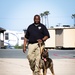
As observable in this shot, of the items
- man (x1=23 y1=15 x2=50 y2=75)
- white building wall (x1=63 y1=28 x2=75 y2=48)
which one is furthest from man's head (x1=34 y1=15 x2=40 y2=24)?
white building wall (x1=63 y1=28 x2=75 y2=48)

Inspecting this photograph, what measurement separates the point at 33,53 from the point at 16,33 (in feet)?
298

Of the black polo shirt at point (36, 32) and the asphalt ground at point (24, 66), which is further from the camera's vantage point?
the asphalt ground at point (24, 66)

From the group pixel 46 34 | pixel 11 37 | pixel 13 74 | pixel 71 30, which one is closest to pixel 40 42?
pixel 46 34

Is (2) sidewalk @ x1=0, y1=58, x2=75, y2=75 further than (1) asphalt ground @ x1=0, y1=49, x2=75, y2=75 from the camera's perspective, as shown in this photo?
No

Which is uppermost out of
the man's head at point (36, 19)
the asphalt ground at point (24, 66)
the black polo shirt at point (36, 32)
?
the man's head at point (36, 19)

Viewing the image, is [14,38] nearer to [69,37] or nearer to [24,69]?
[69,37]

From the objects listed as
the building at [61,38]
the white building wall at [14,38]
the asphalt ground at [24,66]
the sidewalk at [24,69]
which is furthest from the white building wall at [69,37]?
the sidewalk at [24,69]

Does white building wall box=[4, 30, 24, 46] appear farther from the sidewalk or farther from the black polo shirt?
the black polo shirt

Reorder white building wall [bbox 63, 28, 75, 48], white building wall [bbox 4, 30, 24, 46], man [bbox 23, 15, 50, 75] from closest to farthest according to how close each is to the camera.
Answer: man [bbox 23, 15, 50, 75]
white building wall [bbox 63, 28, 75, 48]
white building wall [bbox 4, 30, 24, 46]

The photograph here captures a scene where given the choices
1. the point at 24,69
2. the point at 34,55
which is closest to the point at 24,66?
the point at 24,69

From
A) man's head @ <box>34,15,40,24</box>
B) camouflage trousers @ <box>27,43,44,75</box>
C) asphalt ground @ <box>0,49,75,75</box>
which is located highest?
man's head @ <box>34,15,40,24</box>

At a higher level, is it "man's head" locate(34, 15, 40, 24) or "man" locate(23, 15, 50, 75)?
"man's head" locate(34, 15, 40, 24)

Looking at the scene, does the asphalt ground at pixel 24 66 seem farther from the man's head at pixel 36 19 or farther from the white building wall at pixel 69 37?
the white building wall at pixel 69 37

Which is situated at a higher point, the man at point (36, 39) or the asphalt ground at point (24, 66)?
the man at point (36, 39)
